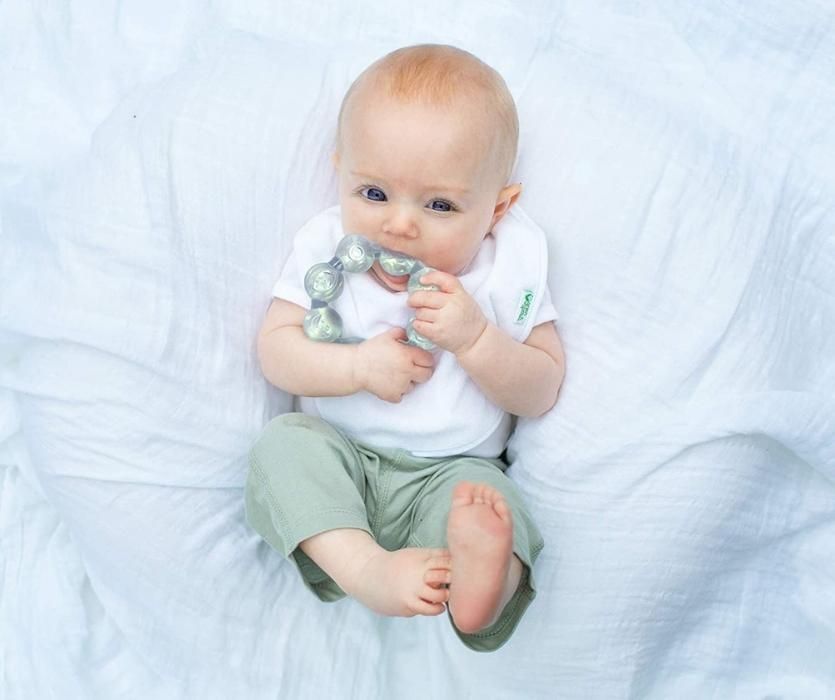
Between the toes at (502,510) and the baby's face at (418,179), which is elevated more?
the baby's face at (418,179)

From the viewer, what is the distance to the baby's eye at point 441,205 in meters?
1.38

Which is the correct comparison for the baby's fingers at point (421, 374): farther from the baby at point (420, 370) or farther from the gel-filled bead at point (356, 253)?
the gel-filled bead at point (356, 253)

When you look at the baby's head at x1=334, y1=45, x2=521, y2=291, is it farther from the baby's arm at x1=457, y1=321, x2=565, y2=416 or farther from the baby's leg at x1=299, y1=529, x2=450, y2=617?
the baby's leg at x1=299, y1=529, x2=450, y2=617

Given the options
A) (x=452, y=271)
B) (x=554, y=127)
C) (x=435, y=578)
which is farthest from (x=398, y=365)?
(x=554, y=127)

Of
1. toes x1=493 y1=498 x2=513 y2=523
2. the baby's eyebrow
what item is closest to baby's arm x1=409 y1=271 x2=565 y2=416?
the baby's eyebrow

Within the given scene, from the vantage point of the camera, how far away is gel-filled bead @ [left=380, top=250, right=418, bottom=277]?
→ 1.40 metres

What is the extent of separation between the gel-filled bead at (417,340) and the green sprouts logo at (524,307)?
0.13 meters

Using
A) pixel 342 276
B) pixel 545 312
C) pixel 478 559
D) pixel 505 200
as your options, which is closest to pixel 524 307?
pixel 545 312

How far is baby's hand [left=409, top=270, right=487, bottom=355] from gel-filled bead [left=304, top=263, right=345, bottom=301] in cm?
11

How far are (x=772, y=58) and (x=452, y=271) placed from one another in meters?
Result: 0.62

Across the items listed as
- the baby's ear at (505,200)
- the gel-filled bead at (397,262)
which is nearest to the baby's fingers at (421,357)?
the gel-filled bead at (397,262)

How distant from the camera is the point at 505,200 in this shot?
4.78 feet

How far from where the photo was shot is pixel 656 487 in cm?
143

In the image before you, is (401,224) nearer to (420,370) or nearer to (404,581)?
(420,370)
